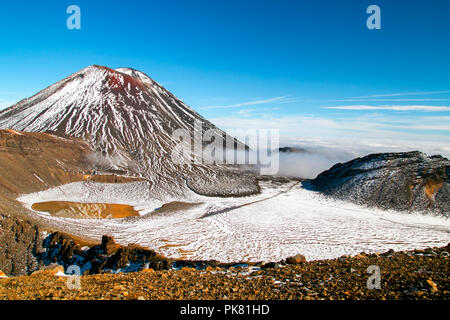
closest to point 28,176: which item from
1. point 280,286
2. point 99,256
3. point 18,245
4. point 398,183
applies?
point 18,245

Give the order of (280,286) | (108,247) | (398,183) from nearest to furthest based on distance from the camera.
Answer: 1. (280,286)
2. (108,247)
3. (398,183)

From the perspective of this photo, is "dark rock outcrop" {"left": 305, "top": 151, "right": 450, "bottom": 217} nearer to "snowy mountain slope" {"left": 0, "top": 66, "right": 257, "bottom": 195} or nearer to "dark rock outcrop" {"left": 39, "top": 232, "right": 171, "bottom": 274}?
"snowy mountain slope" {"left": 0, "top": 66, "right": 257, "bottom": 195}

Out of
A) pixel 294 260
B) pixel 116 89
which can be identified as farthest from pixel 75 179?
pixel 116 89

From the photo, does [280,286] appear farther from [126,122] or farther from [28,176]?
[126,122]

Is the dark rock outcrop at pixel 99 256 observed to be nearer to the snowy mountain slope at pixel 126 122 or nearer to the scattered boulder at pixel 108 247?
the scattered boulder at pixel 108 247

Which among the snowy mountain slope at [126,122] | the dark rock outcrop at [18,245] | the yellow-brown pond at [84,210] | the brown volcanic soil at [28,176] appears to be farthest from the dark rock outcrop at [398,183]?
the dark rock outcrop at [18,245]

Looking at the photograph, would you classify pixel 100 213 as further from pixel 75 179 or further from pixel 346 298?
pixel 346 298
